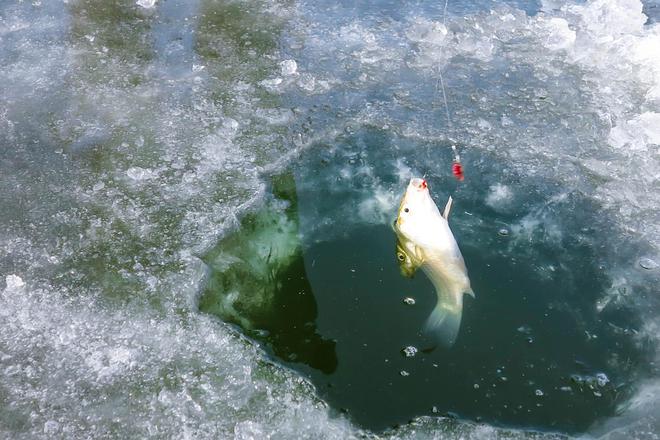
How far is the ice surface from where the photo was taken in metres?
2.82

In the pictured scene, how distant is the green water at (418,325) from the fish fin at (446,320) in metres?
0.05

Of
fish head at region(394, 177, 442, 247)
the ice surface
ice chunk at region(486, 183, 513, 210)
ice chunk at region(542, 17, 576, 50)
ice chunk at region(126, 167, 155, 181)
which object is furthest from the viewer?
ice chunk at region(542, 17, 576, 50)

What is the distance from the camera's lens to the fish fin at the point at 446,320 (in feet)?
10.0

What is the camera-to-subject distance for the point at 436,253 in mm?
3084

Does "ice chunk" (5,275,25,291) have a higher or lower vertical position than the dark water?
lower

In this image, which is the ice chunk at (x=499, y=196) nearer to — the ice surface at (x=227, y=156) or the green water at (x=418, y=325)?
the ice surface at (x=227, y=156)

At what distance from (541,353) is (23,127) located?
3392 millimetres

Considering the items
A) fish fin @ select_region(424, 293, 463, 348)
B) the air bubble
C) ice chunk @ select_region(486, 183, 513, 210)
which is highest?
ice chunk @ select_region(486, 183, 513, 210)

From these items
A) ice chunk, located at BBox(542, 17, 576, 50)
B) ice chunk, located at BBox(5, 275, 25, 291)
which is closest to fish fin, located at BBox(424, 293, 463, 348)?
ice chunk, located at BBox(5, 275, 25, 291)

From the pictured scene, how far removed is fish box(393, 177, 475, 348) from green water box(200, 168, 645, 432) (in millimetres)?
A: 87

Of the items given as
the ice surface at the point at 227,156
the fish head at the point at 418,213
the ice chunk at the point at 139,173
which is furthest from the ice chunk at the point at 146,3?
the fish head at the point at 418,213

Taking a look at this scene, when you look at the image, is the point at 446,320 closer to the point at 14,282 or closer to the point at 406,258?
the point at 406,258

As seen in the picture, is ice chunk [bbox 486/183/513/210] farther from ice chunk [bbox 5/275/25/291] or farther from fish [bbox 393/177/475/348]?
ice chunk [bbox 5/275/25/291]

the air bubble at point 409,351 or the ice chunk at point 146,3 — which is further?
the ice chunk at point 146,3
